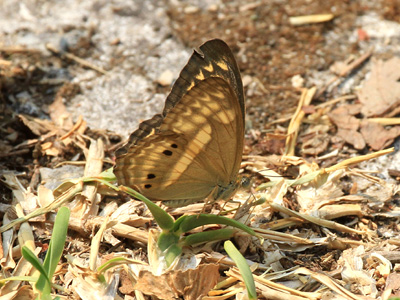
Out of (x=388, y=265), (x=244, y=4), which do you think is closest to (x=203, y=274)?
(x=388, y=265)

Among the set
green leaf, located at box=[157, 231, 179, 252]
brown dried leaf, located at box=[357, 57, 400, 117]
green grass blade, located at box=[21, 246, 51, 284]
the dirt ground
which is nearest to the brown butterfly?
green leaf, located at box=[157, 231, 179, 252]

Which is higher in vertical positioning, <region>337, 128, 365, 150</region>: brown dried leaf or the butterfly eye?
the butterfly eye

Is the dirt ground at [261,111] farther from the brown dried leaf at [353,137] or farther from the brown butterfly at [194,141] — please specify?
the brown butterfly at [194,141]

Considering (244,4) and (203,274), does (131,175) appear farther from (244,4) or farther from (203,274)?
(244,4)

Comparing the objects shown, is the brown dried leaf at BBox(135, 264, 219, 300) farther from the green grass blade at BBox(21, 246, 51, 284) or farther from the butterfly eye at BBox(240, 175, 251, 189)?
the butterfly eye at BBox(240, 175, 251, 189)

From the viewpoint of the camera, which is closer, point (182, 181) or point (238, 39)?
point (182, 181)

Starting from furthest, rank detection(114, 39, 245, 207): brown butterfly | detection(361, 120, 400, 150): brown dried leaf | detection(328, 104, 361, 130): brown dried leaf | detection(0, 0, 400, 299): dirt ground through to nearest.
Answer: detection(328, 104, 361, 130): brown dried leaf < detection(361, 120, 400, 150): brown dried leaf < detection(0, 0, 400, 299): dirt ground < detection(114, 39, 245, 207): brown butterfly
